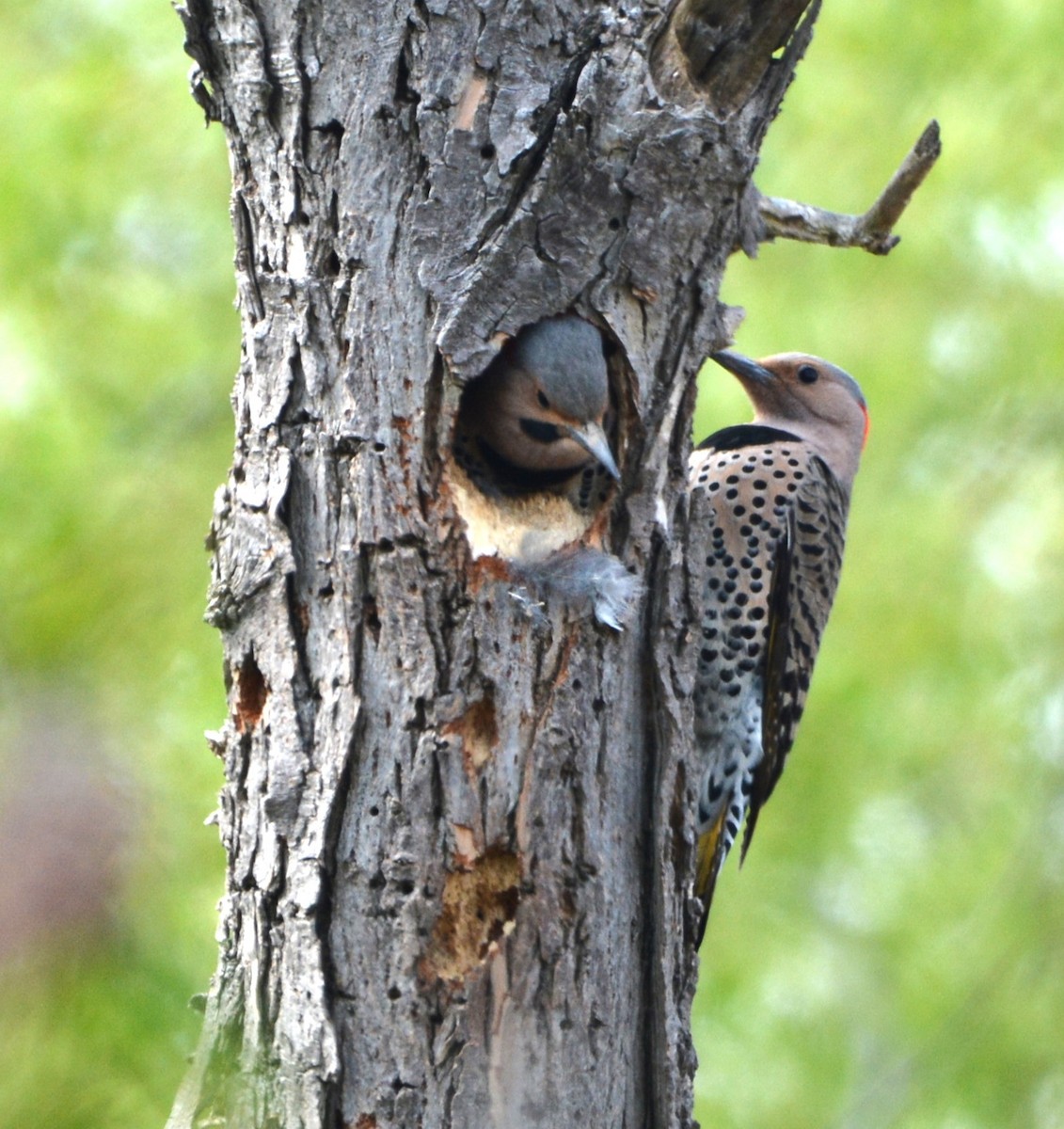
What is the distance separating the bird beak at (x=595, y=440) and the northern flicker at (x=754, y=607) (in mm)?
1292

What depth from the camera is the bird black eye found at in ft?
9.96

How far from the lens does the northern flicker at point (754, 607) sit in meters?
4.36

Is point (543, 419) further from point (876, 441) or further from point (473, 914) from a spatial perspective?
point (876, 441)

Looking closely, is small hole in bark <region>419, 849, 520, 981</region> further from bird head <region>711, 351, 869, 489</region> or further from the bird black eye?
bird head <region>711, 351, 869, 489</region>

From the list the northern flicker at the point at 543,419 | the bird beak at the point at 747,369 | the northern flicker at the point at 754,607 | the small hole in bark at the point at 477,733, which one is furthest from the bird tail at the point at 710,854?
the small hole in bark at the point at 477,733

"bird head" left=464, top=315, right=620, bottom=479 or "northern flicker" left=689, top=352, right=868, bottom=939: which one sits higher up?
"northern flicker" left=689, top=352, right=868, bottom=939

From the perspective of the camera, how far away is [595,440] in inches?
117

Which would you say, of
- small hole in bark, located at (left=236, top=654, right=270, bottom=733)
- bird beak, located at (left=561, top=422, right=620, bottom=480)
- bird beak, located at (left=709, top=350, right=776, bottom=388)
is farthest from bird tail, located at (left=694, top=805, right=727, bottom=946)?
small hole in bark, located at (left=236, top=654, right=270, bottom=733)

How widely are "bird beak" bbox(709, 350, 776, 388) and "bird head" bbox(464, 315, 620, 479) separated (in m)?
1.68

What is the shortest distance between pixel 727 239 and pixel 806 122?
5.18m

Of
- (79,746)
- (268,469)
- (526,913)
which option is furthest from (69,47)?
(79,746)

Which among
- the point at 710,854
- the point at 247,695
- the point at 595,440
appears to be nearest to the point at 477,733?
the point at 247,695

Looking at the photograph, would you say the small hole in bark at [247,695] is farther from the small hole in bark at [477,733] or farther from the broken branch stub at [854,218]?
the broken branch stub at [854,218]

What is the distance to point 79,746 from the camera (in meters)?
1.36
